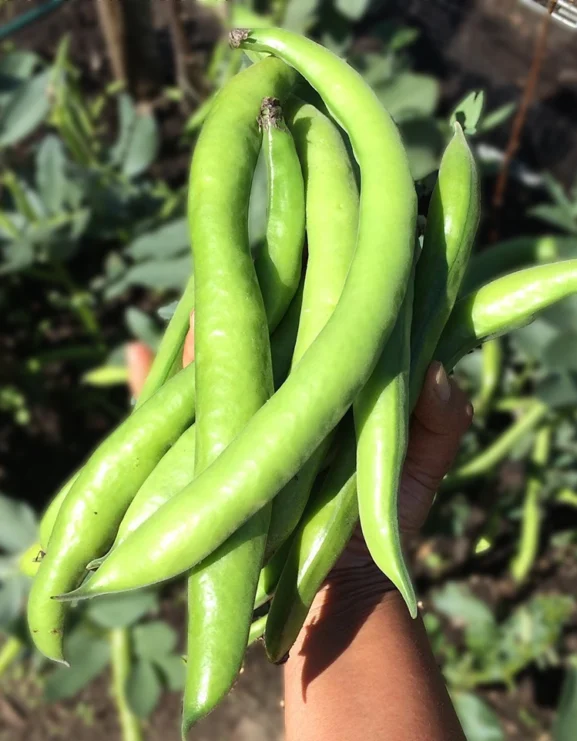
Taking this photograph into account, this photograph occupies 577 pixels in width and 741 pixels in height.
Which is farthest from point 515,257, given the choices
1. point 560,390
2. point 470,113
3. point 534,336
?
point 470,113

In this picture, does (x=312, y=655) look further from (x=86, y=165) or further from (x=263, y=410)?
(x=86, y=165)

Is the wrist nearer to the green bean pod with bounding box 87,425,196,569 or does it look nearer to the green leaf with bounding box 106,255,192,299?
the green bean pod with bounding box 87,425,196,569

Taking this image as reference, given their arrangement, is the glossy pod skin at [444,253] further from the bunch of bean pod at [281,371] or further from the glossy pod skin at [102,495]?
the glossy pod skin at [102,495]

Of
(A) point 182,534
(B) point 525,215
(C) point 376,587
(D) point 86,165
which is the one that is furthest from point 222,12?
(A) point 182,534

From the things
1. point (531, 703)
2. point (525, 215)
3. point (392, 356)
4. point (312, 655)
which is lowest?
point (531, 703)

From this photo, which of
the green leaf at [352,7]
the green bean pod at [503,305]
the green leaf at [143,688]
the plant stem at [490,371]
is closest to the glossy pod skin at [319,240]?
the green bean pod at [503,305]

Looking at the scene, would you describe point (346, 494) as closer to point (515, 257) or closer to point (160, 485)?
point (160, 485)
